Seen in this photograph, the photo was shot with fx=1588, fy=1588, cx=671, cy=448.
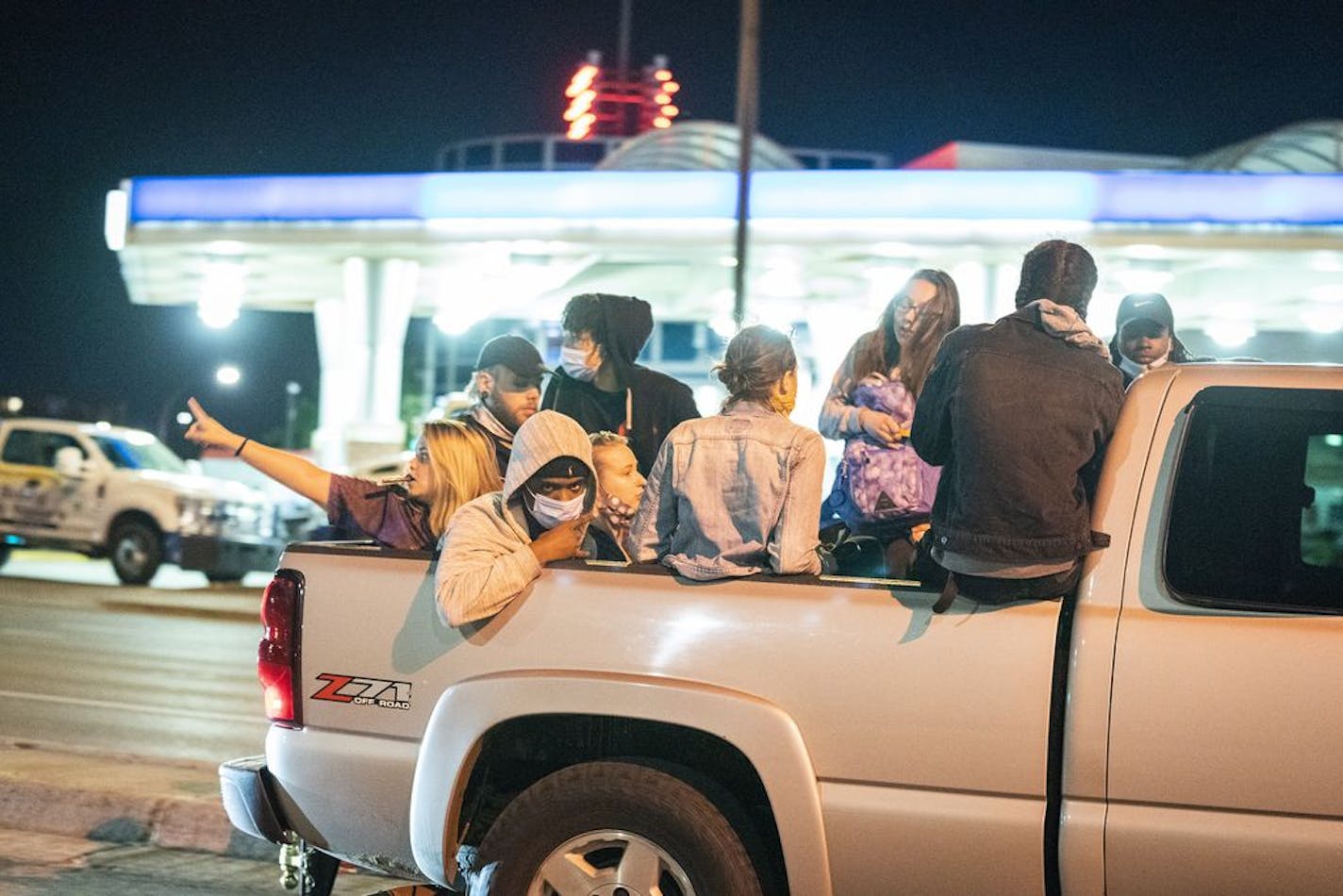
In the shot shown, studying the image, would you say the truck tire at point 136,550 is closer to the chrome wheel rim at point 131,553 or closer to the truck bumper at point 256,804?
the chrome wheel rim at point 131,553

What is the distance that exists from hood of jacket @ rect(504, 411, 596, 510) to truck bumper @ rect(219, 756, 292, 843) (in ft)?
3.38

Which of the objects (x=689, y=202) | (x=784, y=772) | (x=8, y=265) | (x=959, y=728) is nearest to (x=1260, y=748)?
(x=959, y=728)

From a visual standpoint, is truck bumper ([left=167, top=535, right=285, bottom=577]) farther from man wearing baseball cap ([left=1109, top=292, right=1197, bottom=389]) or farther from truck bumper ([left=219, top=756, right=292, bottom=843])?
truck bumper ([left=219, top=756, right=292, bottom=843])

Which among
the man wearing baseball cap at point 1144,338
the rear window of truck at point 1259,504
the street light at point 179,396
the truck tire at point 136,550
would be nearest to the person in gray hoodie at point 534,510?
the rear window of truck at point 1259,504

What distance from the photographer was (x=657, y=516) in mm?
4355

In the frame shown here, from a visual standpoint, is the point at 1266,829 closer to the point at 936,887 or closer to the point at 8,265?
the point at 936,887

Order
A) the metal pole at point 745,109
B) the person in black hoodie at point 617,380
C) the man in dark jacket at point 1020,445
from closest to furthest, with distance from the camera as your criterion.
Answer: the man in dark jacket at point 1020,445 < the person in black hoodie at point 617,380 < the metal pole at point 745,109

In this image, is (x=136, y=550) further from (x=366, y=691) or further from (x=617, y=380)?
(x=366, y=691)

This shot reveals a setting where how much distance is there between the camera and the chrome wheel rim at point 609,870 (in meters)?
3.93

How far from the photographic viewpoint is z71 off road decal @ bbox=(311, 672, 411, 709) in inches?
162

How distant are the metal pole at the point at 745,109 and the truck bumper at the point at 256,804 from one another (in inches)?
262

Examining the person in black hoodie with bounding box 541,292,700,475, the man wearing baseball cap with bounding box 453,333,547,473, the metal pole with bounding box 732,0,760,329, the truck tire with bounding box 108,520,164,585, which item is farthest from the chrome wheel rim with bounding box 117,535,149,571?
the man wearing baseball cap with bounding box 453,333,547,473

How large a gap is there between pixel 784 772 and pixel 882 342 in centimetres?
233

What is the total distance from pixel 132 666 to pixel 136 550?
7.05 metres
